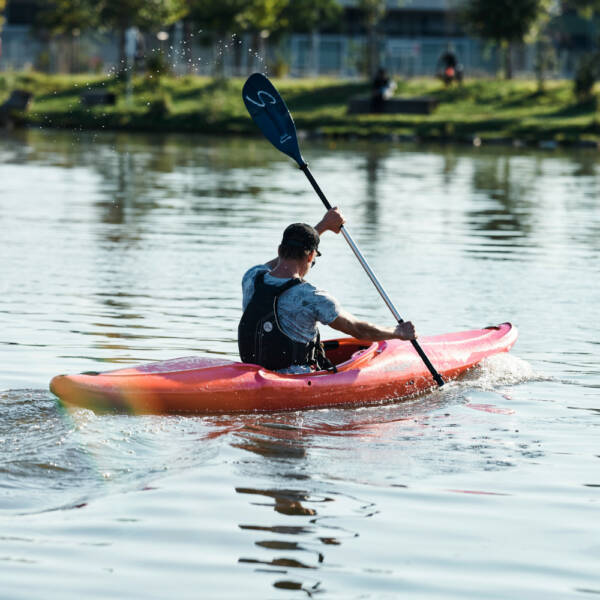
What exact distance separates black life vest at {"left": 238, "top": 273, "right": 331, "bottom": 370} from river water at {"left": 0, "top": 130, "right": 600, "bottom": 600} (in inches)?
14.4

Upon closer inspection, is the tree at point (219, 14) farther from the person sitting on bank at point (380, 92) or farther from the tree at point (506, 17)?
the tree at point (506, 17)

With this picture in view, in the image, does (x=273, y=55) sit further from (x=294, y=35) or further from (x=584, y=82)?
(x=584, y=82)

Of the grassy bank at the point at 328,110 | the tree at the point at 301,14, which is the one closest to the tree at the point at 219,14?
the grassy bank at the point at 328,110

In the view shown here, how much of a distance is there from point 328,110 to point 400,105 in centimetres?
295

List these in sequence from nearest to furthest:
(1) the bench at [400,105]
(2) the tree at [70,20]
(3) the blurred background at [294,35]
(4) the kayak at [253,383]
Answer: (4) the kayak at [253,383] → (1) the bench at [400,105] → (3) the blurred background at [294,35] → (2) the tree at [70,20]

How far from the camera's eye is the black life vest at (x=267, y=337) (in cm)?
759

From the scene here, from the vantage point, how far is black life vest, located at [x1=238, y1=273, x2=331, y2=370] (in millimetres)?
7594

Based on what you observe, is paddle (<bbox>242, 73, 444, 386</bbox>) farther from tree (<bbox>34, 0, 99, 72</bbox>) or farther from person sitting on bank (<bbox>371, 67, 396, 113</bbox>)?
tree (<bbox>34, 0, 99, 72</bbox>)

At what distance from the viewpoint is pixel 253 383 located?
24.9ft

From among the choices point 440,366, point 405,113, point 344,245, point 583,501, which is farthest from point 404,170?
point 583,501

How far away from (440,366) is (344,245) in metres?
7.58

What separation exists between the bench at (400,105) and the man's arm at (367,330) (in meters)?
36.4

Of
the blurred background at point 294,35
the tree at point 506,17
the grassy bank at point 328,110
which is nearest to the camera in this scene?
the grassy bank at point 328,110

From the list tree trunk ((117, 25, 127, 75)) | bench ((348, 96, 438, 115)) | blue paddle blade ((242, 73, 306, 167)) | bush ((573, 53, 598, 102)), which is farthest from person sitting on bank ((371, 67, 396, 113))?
blue paddle blade ((242, 73, 306, 167))
